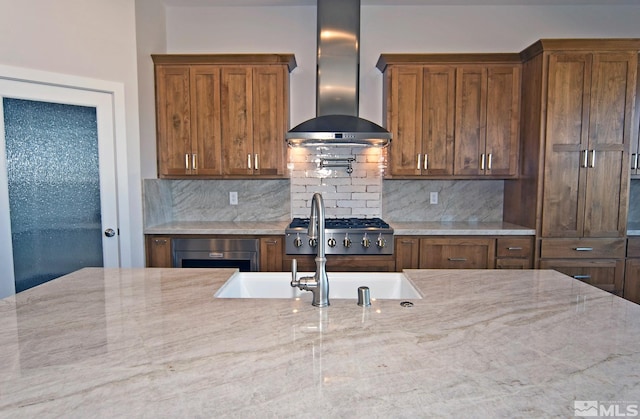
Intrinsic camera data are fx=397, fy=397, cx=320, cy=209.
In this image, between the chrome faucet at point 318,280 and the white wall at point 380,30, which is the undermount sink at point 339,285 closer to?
the chrome faucet at point 318,280

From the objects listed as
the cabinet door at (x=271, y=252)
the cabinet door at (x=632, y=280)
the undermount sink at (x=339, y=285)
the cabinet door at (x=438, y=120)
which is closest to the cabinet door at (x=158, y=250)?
the cabinet door at (x=271, y=252)

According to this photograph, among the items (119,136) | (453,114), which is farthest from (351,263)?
(119,136)

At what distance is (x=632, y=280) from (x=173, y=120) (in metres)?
3.98

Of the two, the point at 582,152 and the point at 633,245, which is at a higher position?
the point at 582,152

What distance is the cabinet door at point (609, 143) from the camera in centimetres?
301

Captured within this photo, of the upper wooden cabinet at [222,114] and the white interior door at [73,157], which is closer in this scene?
the white interior door at [73,157]

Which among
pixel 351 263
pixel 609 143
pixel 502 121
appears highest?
pixel 502 121

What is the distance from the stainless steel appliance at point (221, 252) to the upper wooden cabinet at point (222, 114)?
605 mm

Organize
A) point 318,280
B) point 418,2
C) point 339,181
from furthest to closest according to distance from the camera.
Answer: point 339,181 → point 418,2 → point 318,280

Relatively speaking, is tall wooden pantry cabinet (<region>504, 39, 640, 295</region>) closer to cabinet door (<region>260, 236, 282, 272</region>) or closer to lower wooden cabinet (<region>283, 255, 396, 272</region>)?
lower wooden cabinet (<region>283, 255, 396, 272</region>)

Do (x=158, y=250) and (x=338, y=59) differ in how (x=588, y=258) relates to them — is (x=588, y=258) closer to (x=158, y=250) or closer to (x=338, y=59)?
(x=338, y=59)

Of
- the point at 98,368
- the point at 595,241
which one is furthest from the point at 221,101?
the point at 595,241

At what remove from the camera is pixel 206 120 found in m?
3.41

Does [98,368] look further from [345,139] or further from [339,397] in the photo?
[345,139]
